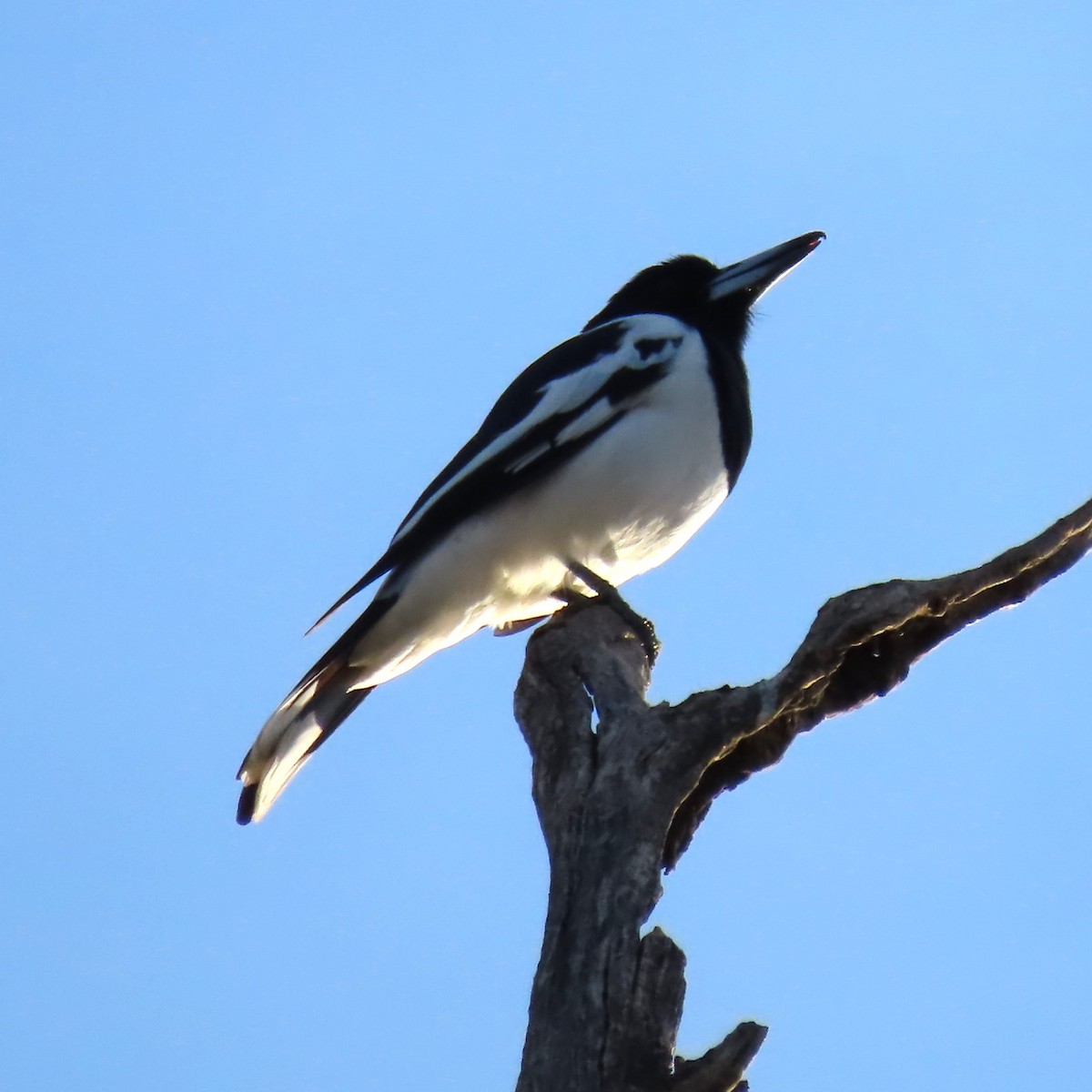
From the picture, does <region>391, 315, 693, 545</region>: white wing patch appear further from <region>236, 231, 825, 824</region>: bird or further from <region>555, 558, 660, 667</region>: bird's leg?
<region>555, 558, 660, 667</region>: bird's leg

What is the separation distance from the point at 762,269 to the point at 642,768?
369 cm

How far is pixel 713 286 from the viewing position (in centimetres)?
702

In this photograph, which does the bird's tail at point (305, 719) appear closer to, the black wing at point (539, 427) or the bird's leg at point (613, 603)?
the black wing at point (539, 427)

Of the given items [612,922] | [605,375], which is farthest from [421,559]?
[612,922]

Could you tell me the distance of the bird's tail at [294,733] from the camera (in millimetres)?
5238

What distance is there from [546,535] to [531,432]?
43 cm

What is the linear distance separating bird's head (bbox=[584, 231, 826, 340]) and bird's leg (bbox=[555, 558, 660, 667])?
1484 mm

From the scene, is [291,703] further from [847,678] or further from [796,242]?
[796,242]

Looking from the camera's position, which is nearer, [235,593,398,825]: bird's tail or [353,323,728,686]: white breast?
[235,593,398,825]: bird's tail

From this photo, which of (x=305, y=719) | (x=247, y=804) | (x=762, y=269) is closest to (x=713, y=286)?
(x=762, y=269)

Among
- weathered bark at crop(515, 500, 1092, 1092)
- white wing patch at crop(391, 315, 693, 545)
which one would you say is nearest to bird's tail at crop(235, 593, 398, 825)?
white wing patch at crop(391, 315, 693, 545)

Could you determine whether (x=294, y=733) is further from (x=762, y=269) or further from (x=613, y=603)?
(x=762, y=269)

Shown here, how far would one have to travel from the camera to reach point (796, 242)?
6.88 m

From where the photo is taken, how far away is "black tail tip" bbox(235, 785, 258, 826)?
518 cm
